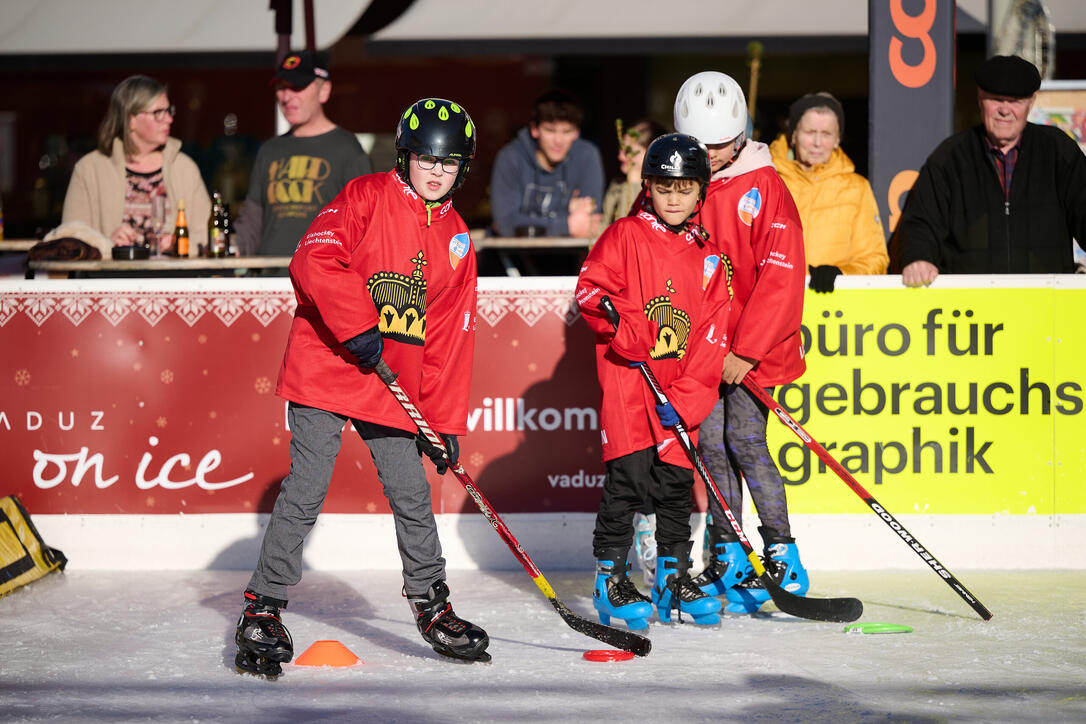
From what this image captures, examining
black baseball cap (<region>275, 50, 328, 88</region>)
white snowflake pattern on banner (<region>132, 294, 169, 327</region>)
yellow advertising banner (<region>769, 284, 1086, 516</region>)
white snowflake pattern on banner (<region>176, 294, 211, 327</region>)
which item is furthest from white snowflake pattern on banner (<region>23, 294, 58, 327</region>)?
yellow advertising banner (<region>769, 284, 1086, 516</region>)

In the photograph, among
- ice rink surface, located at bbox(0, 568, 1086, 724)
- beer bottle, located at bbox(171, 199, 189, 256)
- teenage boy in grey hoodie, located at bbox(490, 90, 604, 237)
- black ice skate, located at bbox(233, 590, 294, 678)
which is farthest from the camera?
teenage boy in grey hoodie, located at bbox(490, 90, 604, 237)

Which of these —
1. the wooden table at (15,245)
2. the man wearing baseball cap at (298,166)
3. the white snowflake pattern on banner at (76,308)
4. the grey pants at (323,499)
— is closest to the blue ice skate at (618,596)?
the grey pants at (323,499)

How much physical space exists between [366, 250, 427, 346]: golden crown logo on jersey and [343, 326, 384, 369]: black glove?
0.46ft

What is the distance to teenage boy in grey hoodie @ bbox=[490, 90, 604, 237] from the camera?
7.07m

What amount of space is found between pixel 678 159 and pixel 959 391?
1.76 metres

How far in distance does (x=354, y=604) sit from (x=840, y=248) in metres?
2.40

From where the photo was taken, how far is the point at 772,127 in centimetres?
1123

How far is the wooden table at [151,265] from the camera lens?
5.86 meters

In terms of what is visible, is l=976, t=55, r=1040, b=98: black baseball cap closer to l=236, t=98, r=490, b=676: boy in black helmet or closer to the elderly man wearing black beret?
the elderly man wearing black beret

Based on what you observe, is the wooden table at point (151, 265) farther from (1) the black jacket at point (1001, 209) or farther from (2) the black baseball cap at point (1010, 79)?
(2) the black baseball cap at point (1010, 79)

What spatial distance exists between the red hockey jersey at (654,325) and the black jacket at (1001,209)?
1.39 m

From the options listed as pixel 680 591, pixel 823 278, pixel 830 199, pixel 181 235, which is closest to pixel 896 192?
pixel 830 199

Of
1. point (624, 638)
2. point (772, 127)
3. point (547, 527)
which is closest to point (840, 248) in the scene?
point (547, 527)

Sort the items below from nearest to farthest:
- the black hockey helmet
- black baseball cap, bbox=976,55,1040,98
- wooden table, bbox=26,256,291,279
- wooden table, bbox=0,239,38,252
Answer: the black hockey helmet < black baseball cap, bbox=976,55,1040,98 < wooden table, bbox=26,256,291,279 < wooden table, bbox=0,239,38,252
